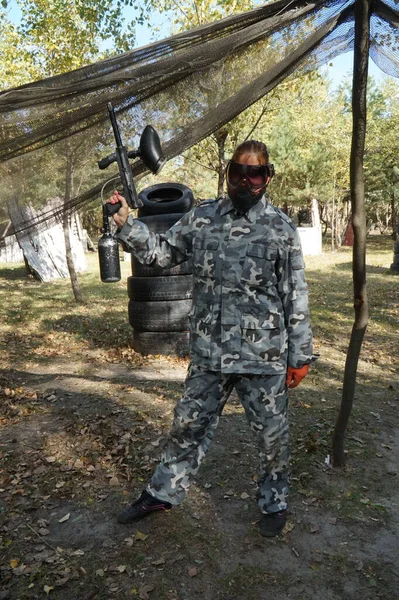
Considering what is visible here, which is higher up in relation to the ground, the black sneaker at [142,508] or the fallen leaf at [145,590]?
the black sneaker at [142,508]

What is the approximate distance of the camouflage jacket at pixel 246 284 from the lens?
2.76 m

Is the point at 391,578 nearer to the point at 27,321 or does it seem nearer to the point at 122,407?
the point at 122,407

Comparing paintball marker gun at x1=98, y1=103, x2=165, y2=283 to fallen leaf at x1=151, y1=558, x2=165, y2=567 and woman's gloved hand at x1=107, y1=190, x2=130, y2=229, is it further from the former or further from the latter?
fallen leaf at x1=151, y1=558, x2=165, y2=567

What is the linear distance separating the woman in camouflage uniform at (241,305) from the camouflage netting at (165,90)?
2.05 feet

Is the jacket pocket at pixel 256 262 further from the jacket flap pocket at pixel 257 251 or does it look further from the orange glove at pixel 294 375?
the orange glove at pixel 294 375

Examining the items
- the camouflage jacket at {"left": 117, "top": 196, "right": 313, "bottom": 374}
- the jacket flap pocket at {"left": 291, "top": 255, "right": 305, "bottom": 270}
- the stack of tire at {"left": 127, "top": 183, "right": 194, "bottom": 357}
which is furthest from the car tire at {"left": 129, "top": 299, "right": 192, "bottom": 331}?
the jacket flap pocket at {"left": 291, "top": 255, "right": 305, "bottom": 270}

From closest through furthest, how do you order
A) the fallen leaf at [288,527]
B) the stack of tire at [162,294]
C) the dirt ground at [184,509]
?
the dirt ground at [184,509] < the fallen leaf at [288,527] < the stack of tire at [162,294]

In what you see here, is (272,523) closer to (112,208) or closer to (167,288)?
(112,208)

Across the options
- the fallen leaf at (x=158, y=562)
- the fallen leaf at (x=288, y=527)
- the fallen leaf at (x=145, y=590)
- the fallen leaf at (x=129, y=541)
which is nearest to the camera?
the fallen leaf at (x=145, y=590)

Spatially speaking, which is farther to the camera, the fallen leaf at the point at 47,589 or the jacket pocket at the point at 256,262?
the jacket pocket at the point at 256,262

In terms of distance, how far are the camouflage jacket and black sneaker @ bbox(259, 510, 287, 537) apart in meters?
0.96

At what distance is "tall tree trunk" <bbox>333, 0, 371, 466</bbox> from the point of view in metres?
3.19

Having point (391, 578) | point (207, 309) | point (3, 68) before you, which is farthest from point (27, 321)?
point (391, 578)

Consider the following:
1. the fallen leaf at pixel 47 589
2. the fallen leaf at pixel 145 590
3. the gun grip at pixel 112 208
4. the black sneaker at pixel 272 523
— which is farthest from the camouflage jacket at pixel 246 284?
the fallen leaf at pixel 47 589
